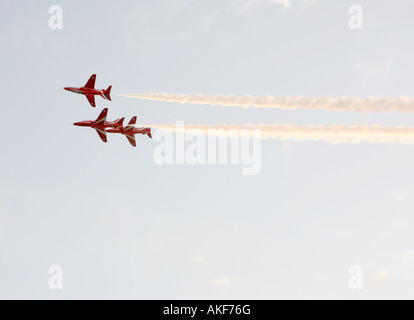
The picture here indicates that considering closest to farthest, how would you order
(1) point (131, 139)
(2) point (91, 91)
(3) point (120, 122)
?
(2) point (91, 91)
(3) point (120, 122)
(1) point (131, 139)

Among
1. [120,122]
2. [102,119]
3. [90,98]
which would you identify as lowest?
[120,122]

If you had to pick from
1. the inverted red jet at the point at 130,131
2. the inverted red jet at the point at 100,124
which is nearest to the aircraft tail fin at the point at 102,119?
the inverted red jet at the point at 100,124

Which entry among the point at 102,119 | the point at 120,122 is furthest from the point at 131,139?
the point at 102,119

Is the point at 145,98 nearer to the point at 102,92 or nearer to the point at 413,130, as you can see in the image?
the point at 102,92

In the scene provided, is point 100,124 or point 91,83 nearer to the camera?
point 91,83

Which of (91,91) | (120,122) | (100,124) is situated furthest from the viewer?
(120,122)

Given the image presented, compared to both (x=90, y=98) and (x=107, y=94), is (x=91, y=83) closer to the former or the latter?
(x=90, y=98)

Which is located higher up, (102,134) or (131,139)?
(102,134)

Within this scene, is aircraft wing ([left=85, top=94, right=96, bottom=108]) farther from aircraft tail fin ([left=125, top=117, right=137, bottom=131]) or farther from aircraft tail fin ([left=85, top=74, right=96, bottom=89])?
aircraft tail fin ([left=125, top=117, right=137, bottom=131])

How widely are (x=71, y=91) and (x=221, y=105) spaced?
138 ft

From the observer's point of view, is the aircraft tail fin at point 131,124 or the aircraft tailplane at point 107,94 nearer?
the aircraft tailplane at point 107,94

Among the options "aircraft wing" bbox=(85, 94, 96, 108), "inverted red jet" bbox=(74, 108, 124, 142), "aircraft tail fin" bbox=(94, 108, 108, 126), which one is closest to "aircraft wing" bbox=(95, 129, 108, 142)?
"inverted red jet" bbox=(74, 108, 124, 142)

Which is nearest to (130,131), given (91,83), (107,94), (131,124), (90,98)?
(131,124)

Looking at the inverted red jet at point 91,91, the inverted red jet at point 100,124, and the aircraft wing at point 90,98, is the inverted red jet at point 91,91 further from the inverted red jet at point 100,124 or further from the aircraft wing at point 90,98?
the inverted red jet at point 100,124
